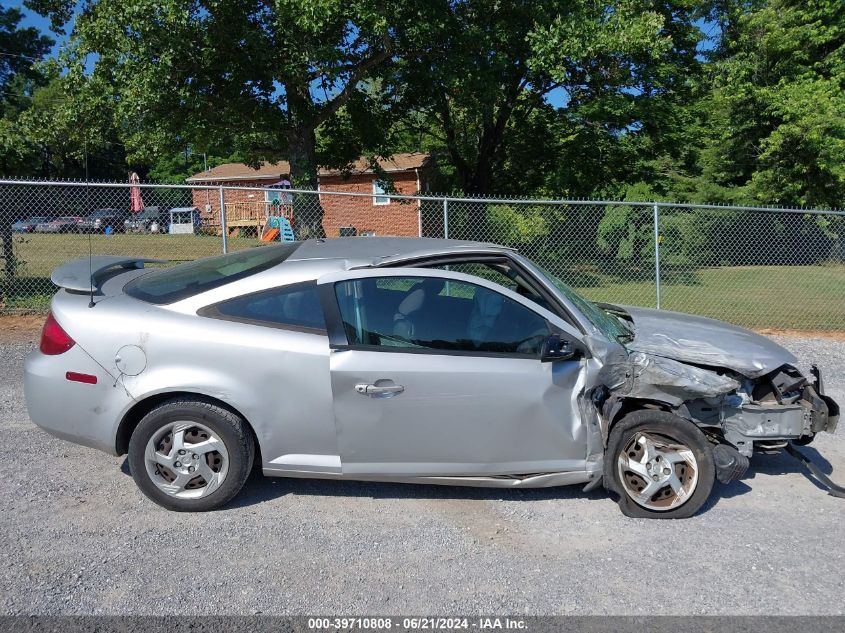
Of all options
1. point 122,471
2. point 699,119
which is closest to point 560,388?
point 122,471

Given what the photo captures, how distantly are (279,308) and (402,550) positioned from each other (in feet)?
4.95

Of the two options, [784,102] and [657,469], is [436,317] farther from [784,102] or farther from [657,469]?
[784,102]

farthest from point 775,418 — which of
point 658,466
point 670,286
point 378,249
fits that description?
point 670,286

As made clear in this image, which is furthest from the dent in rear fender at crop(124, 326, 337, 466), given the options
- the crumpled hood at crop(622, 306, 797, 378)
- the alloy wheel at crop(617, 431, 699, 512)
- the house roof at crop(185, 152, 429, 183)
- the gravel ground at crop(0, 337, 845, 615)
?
the house roof at crop(185, 152, 429, 183)

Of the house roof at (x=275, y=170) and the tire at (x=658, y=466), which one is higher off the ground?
the house roof at (x=275, y=170)

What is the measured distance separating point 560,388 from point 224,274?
214 cm

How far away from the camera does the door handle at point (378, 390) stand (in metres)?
3.94

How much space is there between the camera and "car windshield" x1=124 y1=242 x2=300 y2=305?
4.25m

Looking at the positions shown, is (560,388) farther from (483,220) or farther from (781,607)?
(483,220)

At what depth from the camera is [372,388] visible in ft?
12.9

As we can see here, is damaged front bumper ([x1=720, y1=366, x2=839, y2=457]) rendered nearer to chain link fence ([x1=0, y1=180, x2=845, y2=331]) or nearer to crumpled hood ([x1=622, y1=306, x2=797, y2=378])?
crumpled hood ([x1=622, y1=306, x2=797, y2=378])

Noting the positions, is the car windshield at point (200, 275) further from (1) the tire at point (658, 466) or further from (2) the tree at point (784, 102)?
(2) the tree at point (784, 102)

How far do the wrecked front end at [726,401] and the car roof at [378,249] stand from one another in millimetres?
1083

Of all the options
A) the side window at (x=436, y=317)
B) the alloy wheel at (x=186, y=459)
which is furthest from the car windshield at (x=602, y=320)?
the alloy wheel at (x=186, y=459)
